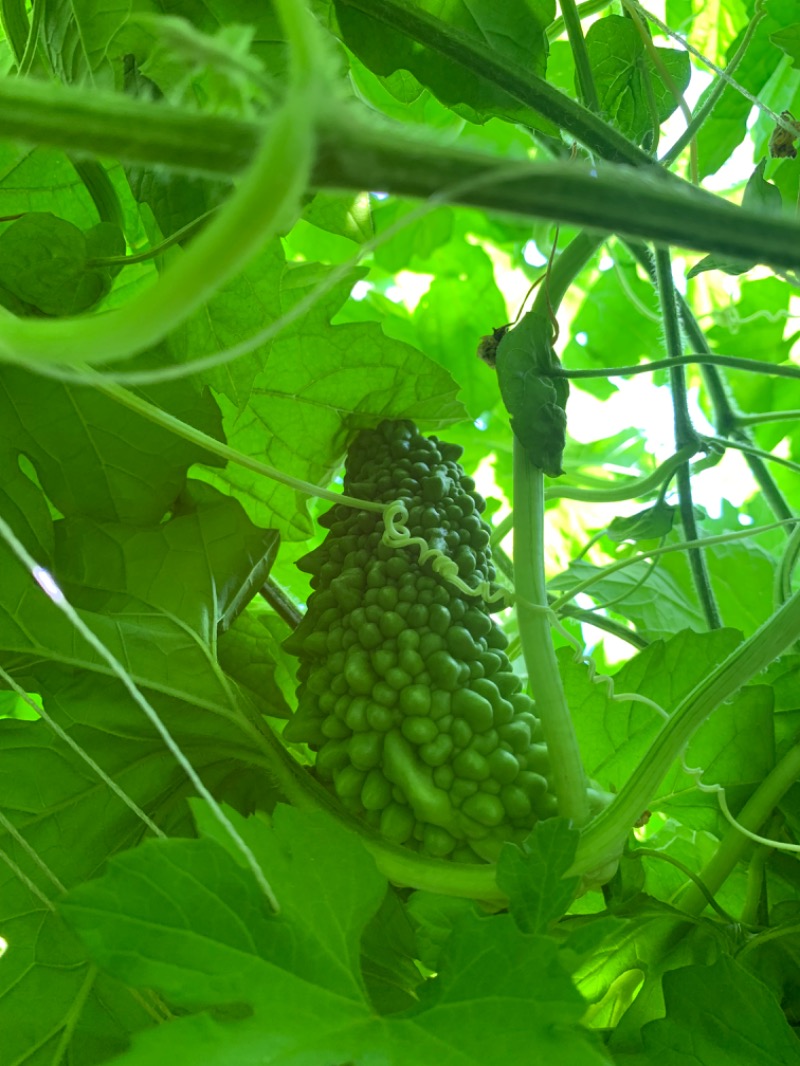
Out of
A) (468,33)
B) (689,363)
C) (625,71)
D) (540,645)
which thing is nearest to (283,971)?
(540,645)

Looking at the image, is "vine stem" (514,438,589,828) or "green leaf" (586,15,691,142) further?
"green leaf" (586,15,691,142)

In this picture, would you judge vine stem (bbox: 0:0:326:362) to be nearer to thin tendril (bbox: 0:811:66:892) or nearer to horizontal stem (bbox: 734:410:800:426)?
thin tendril (bbox: 0:811:66:892)

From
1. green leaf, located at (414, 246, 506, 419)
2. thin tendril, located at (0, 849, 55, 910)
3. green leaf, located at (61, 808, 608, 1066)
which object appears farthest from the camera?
green leaf, located at (414, 246, 506, 419)

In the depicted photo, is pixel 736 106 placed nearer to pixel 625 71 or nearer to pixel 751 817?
pixel 625 71

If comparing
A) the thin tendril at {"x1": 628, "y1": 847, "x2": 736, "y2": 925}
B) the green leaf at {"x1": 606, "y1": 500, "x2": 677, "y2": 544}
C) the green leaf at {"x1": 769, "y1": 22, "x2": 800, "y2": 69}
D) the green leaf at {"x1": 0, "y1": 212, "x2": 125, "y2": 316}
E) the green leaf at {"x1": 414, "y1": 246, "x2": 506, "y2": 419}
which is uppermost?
the green leaf at {"x1": 769, "y1": 22, "x2": 800, "y2": 69}

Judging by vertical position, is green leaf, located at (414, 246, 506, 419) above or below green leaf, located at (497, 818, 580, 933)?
above

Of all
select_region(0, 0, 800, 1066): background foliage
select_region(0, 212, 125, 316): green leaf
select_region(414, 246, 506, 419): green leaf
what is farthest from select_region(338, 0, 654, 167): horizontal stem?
select_region(414, 246, 506, 419): green leaf

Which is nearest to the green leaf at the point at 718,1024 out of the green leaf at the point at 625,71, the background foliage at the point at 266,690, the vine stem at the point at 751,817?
the background foliage at the point at 266,690

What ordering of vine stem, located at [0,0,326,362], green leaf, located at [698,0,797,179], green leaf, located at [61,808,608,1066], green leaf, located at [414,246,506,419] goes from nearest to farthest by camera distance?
vine stem, located at [0,0,326,362]
green leaf, located at [61,808,608,1066]
green leaf, located at [698,0,797,179]
green leaf, located at [414,246,506,419]
